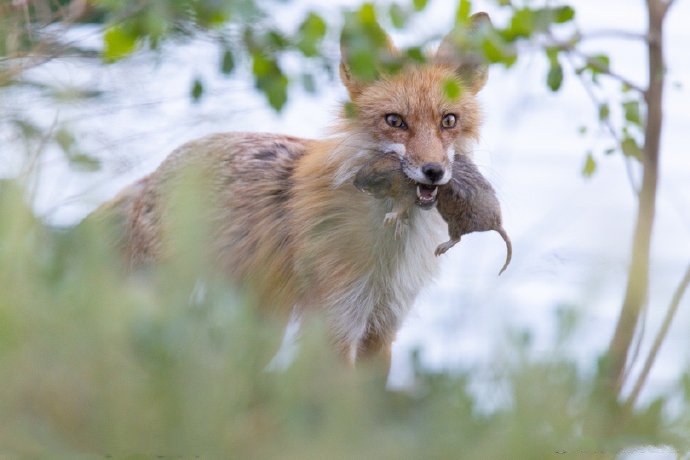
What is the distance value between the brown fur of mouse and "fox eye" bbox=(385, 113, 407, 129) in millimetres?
194

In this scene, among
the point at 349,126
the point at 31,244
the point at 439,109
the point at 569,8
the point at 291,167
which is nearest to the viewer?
the point at 31,244

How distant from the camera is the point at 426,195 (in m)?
5.07

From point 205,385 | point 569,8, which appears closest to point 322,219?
point 569,8

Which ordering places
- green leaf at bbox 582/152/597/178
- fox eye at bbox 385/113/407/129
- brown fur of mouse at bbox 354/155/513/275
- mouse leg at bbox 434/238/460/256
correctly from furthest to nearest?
fox eye at bbox 385/113/407/129, green leaf at bbox 582/152/597/178, mouse leg at bbox 434/238/460/256, brown fur of mouse at bbox 354/155/513/275

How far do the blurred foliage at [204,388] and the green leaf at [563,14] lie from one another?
202 cm

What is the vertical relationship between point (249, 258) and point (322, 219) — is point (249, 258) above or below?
below

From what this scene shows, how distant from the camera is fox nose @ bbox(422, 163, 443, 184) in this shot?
4914 millimetres

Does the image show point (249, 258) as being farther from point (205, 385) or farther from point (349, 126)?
point (205, 385)

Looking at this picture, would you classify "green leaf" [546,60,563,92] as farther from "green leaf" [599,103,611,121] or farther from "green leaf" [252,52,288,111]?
"green leaf" [252,52,288,111]

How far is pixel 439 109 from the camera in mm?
5348

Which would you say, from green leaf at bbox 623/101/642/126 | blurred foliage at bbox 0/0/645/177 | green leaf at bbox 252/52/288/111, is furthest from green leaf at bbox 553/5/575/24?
green leaf at bbox 623/101/642/126

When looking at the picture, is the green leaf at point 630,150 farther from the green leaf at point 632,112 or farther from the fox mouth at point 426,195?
the fox mouth at point 426,195

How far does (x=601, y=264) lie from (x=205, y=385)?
2.87 feet

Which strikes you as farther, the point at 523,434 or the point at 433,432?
the point at 433,432
